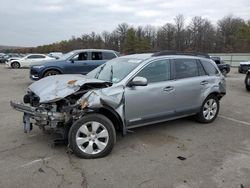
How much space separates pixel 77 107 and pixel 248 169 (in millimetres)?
2725

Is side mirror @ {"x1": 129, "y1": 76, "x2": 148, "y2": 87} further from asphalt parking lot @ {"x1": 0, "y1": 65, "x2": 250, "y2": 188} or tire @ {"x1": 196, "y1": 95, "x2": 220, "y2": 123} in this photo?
tire @ {"x1": 196, "y1": 95, "x2": 220, "y2": 123}

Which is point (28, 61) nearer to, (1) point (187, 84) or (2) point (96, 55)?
(2) point (96, 55)

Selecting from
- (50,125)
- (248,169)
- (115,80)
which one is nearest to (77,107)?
(50,125)

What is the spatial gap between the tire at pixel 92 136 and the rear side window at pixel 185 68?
209cm

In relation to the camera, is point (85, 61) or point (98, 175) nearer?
point (98, 175)

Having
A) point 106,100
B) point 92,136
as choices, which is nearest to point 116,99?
point 106,100

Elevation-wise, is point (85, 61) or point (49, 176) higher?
point (85, 61)

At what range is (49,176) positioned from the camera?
3.65 m

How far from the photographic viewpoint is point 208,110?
6.30 meters

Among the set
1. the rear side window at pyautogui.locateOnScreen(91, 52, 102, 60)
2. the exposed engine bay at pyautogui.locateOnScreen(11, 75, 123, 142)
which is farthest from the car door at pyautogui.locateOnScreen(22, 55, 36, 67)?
the exposed engine bay at pyautogui.locateOnScreen(11, 75, 123, 142)

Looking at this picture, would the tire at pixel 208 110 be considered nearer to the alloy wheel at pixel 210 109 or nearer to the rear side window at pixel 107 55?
the alloy wheel at pixel 210 109

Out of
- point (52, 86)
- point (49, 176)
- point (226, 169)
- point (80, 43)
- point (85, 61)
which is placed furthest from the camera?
point (80, 43)

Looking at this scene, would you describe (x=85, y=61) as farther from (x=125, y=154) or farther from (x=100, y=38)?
(x=100, y=38)

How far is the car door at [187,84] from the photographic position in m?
5.52
